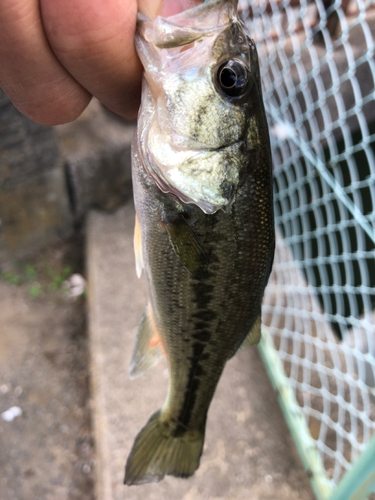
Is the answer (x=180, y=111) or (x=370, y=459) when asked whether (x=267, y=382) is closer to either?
(x=370, y=459)

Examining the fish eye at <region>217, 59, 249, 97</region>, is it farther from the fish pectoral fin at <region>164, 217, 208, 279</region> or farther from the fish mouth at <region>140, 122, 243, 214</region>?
the fish pectoral fin at <region>164, 217, 208, 279</region>

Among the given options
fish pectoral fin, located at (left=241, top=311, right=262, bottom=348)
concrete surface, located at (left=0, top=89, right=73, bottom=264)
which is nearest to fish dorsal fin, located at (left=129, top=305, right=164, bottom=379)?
fish pectoral fin, located at (left=241, top=311, right=262, bottom=348)

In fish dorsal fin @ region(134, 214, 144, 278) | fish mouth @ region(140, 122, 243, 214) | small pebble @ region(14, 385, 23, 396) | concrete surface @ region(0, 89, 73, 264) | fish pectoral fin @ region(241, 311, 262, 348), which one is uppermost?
fish mouth @ region(140, 122, 243, 214)

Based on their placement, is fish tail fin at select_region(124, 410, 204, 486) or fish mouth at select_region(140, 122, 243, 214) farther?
fish tail fin at select_region(124, 410, 204, 486)

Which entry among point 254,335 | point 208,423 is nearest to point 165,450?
point 254,335

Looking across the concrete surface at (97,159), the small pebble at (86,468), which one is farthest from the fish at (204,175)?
the concrete surface at (97,159)

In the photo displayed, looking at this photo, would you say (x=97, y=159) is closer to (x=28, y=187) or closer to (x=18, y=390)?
(x=28, y=187)
